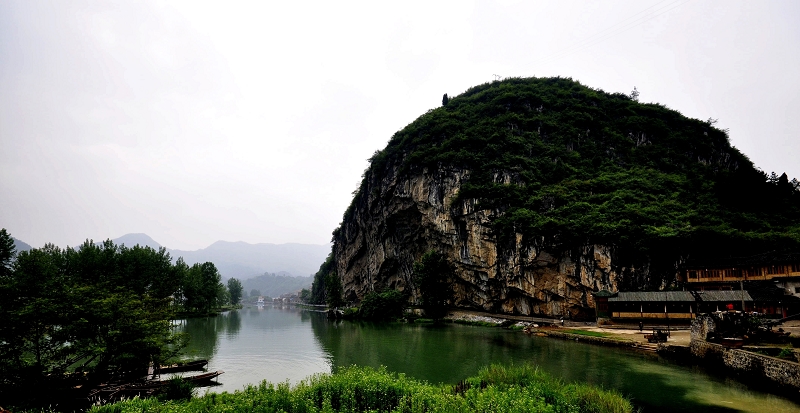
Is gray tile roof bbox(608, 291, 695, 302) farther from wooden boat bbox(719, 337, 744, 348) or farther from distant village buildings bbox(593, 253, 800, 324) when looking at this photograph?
wooden boat bbox(719, 337, 744, 348)

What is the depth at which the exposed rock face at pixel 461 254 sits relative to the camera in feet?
147

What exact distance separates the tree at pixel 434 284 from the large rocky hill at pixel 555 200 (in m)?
3.94

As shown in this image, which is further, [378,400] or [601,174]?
[601,174]

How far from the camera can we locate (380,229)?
77.8 metres

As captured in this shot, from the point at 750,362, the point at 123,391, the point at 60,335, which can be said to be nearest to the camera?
the point at 60,335

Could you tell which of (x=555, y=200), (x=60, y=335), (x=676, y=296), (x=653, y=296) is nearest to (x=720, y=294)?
(x=676, y=296)

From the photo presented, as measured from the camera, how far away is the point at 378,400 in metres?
11.9

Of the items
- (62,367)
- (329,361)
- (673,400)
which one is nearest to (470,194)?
(329,361)

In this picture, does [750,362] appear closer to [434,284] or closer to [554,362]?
[554,362]

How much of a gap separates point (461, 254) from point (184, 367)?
42620 millimetres

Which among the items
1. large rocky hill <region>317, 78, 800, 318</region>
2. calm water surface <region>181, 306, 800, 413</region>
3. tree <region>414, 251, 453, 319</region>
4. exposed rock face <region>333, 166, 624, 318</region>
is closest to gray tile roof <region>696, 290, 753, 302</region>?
large rocky hill <region>317, 78, 800, 318</region>

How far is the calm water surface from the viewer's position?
1697 centimetres

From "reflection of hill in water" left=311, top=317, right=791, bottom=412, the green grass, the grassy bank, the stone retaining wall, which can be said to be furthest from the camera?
the green grass

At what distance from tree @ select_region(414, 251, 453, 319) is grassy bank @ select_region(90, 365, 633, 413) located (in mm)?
41776
